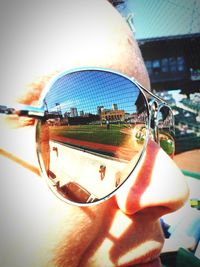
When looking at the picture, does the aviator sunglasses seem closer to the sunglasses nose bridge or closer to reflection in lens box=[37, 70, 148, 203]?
reflection in lens box=[37, 70, 148, 203]

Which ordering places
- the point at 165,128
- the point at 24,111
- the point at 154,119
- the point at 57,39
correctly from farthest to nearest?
the point at 165,128 < the point at 154,119 < the point at 57,39 < the point at 24,111

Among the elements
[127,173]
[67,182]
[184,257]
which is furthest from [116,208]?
[184,257]

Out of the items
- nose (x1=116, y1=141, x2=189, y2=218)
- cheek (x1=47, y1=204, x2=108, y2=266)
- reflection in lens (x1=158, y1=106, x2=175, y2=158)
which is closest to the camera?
cheek (x1=47, y1=204, x2=108, y2=266)

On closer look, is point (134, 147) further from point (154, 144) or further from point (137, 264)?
point (137, 264)

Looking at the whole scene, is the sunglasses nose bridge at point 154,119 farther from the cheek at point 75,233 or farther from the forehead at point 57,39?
the cheek at point 75,233

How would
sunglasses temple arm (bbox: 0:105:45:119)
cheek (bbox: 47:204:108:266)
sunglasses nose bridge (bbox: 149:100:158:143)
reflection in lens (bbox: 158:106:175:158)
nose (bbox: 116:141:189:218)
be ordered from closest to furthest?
sunglasses temple arm (bbox: 0:105:45:119) < cheek (bbox: 47:204:108:266) < nose (bbox: 116:141:189:218) < sunglasses nose bridge (bbox: 149:100:158:143) < reflection in lens (bbox: 158:106:175:158)

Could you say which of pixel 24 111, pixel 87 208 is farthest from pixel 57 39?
pixel 87 208

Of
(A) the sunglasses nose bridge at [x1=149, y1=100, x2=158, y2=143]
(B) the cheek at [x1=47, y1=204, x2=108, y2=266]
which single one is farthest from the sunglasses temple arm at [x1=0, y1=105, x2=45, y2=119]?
(A) the sunglasses nose bridge at [x1=149, y1=100, x2=158, y2=143]

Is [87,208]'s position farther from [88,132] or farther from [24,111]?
[24,111]
